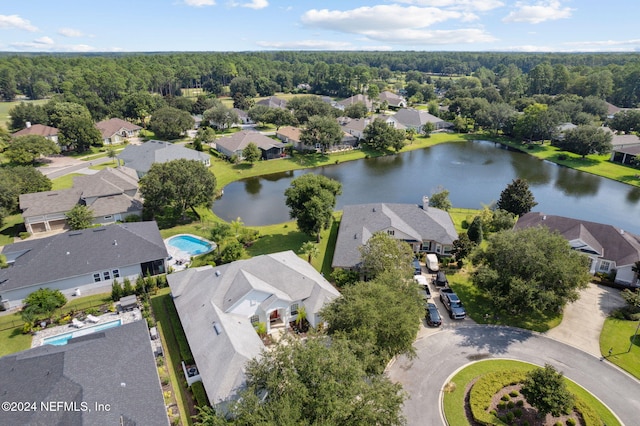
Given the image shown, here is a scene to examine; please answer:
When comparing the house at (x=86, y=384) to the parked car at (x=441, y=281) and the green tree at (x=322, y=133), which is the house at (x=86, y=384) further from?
the green tree at (x=322, y=133)

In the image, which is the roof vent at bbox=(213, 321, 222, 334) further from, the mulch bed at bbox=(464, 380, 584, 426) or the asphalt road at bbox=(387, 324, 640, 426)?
the mulch bed at bbox=(464, 380, 584, 426)

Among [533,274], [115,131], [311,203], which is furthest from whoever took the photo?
[115,131]

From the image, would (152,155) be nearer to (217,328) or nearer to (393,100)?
(217,328)

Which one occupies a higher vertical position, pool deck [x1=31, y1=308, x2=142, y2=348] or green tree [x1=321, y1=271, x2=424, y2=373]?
green tree [x1=321, y1=271, x2=424, y2=373]

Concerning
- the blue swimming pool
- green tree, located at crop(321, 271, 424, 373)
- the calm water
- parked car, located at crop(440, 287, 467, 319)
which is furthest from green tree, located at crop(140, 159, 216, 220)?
parked car, located at crop(440, 287, 467, 319)

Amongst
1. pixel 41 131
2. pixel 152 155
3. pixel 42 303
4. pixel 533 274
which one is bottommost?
pixel 42 303

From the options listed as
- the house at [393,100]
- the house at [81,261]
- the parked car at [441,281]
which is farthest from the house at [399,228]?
the house at [393,100]

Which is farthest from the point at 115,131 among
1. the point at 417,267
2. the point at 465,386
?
the point at 465,386
